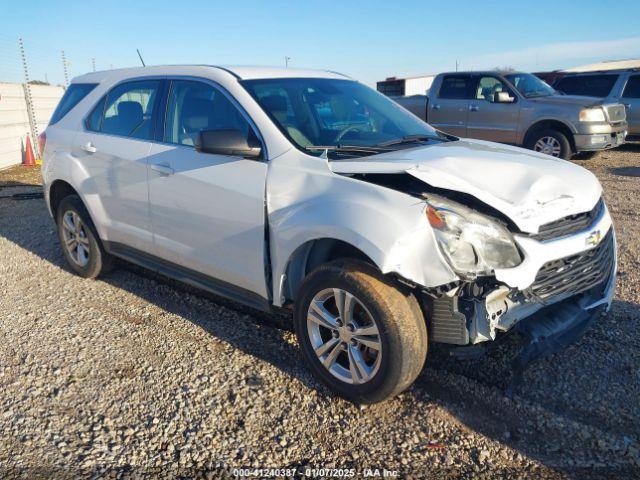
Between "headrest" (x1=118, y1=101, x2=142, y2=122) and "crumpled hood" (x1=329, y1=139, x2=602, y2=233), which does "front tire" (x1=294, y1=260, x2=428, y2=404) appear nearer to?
"crumpled hood" (x1=329, y1=139, x2=602, y2=233)

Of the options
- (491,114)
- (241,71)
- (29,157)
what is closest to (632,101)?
(491,114)

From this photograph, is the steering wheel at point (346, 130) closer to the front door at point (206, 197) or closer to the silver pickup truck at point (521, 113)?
the front door at point (206, 197)

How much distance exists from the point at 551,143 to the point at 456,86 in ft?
7.89

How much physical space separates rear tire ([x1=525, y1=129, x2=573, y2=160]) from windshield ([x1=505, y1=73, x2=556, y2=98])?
84 cm

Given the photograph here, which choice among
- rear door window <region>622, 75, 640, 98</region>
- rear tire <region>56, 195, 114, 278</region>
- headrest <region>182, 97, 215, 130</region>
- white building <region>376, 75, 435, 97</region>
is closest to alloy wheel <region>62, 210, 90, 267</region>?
rear tire <region>56, 195, 114, 278</region>

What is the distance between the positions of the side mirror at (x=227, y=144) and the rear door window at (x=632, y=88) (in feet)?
40.8

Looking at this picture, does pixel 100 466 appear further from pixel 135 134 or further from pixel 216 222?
pixel 135 134

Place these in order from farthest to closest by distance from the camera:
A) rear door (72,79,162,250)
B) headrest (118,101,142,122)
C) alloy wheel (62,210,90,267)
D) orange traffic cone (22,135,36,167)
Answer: orange traffic cone (22,135,36,167), alloy wheel (62,210,90,267), headrest (118,101,142,122), rear door (72,79,162,250)

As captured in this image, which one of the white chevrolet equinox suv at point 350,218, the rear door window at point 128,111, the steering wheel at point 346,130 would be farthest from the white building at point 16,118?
the steering wheel at point 346,130

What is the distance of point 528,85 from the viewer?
11359mm

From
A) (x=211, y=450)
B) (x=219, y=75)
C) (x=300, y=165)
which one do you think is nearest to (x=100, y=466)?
(x=211, y=450)

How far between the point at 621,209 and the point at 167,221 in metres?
5.92

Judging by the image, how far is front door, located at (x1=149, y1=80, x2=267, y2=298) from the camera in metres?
3.42

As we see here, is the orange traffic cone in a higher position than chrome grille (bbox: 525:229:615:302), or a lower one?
lower
